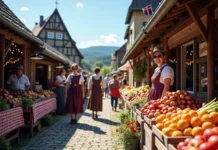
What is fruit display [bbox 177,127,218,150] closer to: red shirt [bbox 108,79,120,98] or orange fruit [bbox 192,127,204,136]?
orange fruit [bbox 192,127,204,136]

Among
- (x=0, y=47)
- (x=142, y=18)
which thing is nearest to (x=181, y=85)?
(x=0, y=47)

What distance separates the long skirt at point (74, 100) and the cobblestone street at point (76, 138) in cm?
47

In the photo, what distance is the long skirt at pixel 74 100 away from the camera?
29.0 feet

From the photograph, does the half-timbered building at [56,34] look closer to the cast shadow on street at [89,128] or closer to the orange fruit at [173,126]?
the cast shadow on street at [89,128]

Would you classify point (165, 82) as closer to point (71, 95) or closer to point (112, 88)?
point (71, 95)

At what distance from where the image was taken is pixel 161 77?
16.2 ft

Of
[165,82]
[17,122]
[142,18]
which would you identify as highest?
[142,18]

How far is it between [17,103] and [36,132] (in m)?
1.40

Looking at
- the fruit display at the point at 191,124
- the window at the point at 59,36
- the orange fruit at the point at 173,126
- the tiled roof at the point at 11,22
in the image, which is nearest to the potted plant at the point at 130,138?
the fruit display at the point at 191,124

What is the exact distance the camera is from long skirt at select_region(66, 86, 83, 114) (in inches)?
348

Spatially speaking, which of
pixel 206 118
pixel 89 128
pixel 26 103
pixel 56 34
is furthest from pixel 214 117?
pixel 56 34

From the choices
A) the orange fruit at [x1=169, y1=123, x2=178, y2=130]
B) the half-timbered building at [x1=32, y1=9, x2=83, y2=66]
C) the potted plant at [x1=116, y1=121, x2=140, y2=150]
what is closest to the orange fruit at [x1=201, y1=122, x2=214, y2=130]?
the orange fruit at [x1=169, y1=123, x2=178, y2=130]

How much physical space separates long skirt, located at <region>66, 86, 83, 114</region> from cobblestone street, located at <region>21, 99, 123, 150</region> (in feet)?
1.55

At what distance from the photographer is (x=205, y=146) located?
1961 mm
